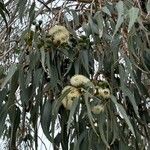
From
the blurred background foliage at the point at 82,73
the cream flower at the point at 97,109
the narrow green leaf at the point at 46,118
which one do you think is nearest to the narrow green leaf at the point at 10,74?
the blurred background foliage at the point at 82,73

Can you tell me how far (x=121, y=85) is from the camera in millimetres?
1238

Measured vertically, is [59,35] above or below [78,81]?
above

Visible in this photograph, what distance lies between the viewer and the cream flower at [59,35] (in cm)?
120

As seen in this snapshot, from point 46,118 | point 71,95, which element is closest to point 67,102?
point 71,95

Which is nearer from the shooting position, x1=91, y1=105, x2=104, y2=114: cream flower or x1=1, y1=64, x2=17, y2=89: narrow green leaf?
x1=91, y1=105, x2=104, y2=114: cream flower

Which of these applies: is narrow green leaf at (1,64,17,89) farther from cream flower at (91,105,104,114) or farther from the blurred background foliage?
cream flower at (91,105,104,114)

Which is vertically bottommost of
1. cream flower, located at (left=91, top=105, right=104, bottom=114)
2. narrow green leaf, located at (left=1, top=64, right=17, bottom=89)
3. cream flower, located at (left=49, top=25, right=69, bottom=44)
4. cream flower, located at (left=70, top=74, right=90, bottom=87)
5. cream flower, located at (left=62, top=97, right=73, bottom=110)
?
cream flower, located at (left=91, top=105, right=104, bottom=114)

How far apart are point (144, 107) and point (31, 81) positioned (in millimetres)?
355

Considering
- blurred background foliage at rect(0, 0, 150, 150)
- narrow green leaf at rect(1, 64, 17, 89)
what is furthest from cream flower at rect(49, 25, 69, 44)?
narrow green leaf at rect(1, 64, 17, 89)

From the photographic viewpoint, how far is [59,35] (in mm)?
1193

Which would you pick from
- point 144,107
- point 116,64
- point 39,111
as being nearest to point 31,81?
point 39,111

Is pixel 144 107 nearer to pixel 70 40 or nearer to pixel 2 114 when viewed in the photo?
pixel 70 40

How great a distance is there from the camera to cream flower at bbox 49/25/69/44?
1.20 meters

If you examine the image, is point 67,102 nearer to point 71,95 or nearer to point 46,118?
point 71,95
